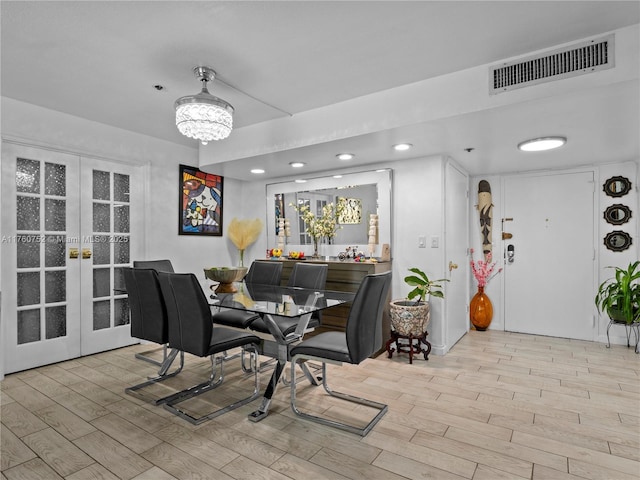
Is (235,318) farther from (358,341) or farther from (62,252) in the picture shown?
(62,252)

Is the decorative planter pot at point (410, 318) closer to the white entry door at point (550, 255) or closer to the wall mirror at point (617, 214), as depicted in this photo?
the white entry door at point (550, 255)

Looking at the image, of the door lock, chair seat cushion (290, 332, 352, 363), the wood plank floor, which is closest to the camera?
the wood plank floor

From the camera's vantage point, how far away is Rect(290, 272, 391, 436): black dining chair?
85.2 inches

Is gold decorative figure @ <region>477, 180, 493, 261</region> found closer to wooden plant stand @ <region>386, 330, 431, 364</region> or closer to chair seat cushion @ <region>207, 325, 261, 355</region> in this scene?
wooden plant stand @ <region>386, 330, 431, 364</region>

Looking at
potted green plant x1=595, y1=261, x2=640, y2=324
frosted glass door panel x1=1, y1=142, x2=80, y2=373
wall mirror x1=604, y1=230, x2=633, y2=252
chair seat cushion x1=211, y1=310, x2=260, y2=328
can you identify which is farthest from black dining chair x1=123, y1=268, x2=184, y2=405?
wall mirror x1=604, y1=230, x2=633, y2=252

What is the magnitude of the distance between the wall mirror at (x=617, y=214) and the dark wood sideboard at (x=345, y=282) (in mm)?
2602

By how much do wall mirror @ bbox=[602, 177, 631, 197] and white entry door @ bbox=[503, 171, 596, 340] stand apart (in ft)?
0.48

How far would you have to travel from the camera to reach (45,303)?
3.49m

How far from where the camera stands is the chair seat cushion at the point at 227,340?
2.43m

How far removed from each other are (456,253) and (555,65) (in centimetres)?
238

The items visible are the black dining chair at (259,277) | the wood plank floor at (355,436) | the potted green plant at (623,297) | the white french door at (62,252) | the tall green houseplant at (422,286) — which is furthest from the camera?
the potted green plant at (623,297)

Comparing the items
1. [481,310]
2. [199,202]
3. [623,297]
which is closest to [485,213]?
[481,310]

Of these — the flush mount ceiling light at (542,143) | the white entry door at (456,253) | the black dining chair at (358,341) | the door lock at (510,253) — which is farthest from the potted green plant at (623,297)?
the black dining chair at (358,341)

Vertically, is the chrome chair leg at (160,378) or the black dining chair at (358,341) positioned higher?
the black dining chair at (358,341)
